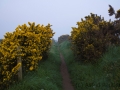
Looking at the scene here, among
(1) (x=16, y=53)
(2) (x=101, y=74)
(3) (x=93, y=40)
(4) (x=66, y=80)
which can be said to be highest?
(3) (x=93, y=40)

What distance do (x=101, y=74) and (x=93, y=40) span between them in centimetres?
317

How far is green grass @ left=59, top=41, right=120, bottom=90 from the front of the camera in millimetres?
8766

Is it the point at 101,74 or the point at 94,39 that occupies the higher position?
the point at 94,39

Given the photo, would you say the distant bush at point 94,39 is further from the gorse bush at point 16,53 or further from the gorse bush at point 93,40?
the gorse bush at point 16,53

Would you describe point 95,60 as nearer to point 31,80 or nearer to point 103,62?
point 103,62

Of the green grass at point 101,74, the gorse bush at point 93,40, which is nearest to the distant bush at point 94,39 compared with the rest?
the gorse bush at point 93,40

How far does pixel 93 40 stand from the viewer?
12516 mm

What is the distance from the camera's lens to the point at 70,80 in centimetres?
1102

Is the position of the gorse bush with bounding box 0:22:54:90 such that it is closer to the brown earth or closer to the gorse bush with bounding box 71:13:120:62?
the brown earth

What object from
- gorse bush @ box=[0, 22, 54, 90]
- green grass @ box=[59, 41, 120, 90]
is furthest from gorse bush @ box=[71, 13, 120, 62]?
gorse bush @ box=[0, 22, 54, 90]

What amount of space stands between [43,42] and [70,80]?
350cm

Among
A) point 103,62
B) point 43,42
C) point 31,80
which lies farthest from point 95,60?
point 31,80

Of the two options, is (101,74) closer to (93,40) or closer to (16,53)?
(93,40)

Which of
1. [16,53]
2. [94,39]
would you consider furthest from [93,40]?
[16,53]
